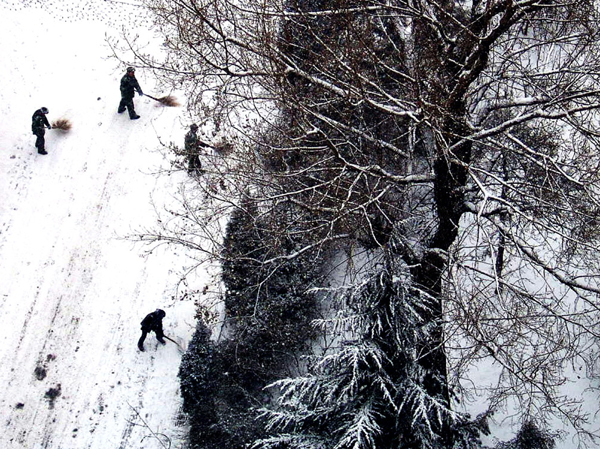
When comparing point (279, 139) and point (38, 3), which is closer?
point (279, 139)

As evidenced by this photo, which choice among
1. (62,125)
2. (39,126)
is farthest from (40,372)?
(62,125)

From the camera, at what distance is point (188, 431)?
11.8 m

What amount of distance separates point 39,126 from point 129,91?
2471 millimetres

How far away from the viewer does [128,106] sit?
654 inches

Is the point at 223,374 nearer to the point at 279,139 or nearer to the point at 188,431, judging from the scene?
the point at 188,431

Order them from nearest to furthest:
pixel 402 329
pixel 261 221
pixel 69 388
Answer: pixel 402 329 < pixel 261 221 < pixel 69 388

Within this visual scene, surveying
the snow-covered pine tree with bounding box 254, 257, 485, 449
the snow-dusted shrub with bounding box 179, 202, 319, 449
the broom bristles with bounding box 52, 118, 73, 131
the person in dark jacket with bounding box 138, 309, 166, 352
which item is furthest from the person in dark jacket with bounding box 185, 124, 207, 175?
the snow-covered pine tree with bounding box 254, 257, 485, 449

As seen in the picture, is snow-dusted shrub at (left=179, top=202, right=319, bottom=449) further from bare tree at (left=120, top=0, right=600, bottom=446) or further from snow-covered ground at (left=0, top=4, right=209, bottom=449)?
bare tree at (left=120, top=0, right=600, bottom=446)

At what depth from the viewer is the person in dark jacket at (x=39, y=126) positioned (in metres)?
15.3

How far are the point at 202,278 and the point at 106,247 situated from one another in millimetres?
2516

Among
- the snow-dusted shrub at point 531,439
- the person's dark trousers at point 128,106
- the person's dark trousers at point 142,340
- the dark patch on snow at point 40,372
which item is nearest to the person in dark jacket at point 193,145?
the person's dark trousers at point 128,106

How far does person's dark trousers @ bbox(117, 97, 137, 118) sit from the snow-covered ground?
29 centimetres

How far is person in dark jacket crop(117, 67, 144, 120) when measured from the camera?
16.0 m

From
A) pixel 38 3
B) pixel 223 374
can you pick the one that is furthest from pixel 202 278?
pixel 38 3
